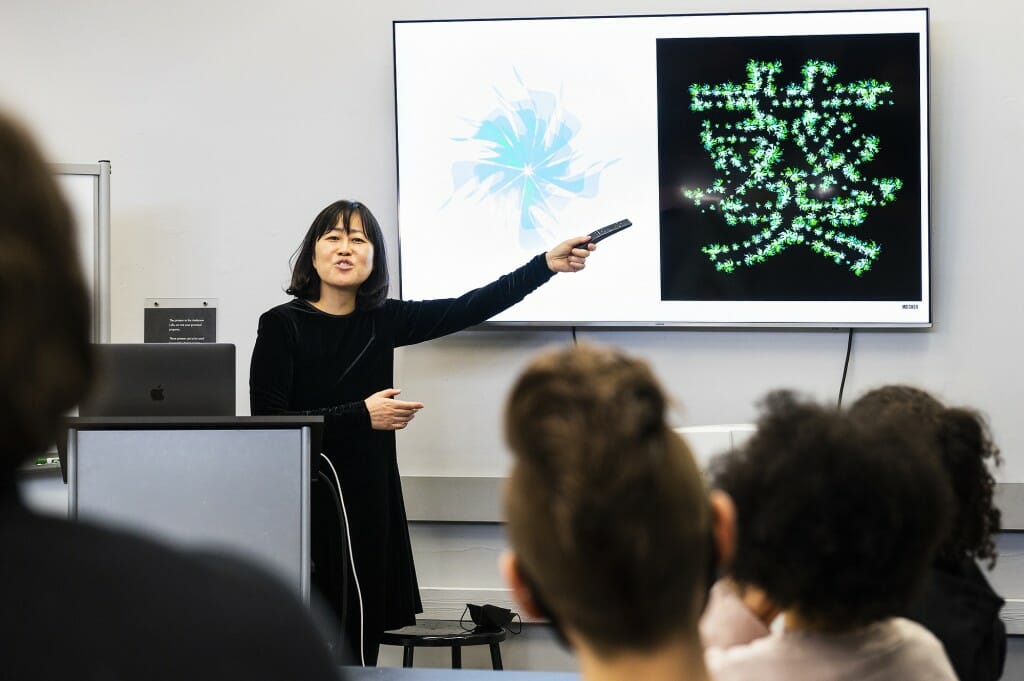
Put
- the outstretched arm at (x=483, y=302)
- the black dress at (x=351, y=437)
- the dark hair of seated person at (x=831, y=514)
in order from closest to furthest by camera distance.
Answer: the dark hair of seated person at (x=831, y=514) < the black dress at (x=351, y=437) < the outstretched arm at (x=483, y=302)

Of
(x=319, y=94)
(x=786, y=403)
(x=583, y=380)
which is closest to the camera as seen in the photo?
(x=583, y=380)

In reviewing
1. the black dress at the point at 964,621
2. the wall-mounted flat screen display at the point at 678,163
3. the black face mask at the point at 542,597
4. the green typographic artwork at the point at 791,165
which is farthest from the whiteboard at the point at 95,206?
the black face mask at the point at 542,597

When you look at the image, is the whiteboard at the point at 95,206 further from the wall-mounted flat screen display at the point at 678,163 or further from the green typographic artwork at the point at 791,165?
the green typographic artwork at the point at 791,165

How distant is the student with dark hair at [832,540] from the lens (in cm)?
100

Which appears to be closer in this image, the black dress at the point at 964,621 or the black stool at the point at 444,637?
the black dress at the point at 964,621

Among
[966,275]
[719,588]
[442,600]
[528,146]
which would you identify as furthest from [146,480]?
[966,275]

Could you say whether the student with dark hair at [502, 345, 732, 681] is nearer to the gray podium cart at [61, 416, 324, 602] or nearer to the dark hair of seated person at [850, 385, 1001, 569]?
the dark hair of seated person at [850, 385, 1001, 569]

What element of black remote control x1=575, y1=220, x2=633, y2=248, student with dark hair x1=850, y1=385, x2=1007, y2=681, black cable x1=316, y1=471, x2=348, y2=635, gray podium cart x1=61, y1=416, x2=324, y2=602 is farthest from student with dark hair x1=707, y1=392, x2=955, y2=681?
black remote control x1=575, y1=220, x2=633, y2=248

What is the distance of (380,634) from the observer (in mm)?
2939

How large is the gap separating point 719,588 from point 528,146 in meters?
2.41

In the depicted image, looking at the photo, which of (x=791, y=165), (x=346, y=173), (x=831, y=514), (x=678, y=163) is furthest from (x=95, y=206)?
(x=831, y=514)

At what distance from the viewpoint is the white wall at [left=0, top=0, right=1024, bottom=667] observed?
3305 millimetres

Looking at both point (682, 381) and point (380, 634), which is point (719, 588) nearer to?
point (380, 634)

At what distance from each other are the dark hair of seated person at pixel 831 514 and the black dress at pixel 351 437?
1962mm
